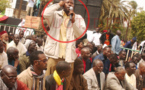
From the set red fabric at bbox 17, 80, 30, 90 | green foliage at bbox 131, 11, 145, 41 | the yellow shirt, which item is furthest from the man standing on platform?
green foliage at bbox 131, 11, 145, 41

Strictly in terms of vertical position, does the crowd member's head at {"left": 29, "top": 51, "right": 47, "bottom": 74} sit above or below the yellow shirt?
below

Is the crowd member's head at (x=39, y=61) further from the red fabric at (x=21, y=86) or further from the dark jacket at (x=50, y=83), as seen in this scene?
the red fabric at (x=21, y=86)

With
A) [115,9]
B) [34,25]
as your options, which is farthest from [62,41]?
[115,9]

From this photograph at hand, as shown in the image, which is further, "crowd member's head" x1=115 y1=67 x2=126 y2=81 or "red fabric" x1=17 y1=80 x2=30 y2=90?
"crowd member's head" x1=115 y1=67 x2=126 y2=81

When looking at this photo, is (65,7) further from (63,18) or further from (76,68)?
(76,68)

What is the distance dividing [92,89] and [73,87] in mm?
701

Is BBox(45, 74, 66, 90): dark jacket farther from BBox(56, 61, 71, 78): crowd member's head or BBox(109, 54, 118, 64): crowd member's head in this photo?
BBox(109, 54, 118, 64): crowd member's head

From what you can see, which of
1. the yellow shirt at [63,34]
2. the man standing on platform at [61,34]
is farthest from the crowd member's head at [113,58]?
the yellow shirt at [63,34]

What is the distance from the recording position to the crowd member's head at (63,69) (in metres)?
3.83

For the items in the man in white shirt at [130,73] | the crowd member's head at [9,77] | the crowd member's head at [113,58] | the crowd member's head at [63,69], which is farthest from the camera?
the crowd member's head at [113,58]

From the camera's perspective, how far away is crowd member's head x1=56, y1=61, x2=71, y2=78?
383 cm

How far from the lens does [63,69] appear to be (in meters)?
3.85

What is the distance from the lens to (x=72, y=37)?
13.1ft

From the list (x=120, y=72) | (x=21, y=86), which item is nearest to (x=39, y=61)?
(x=21, y=86)
